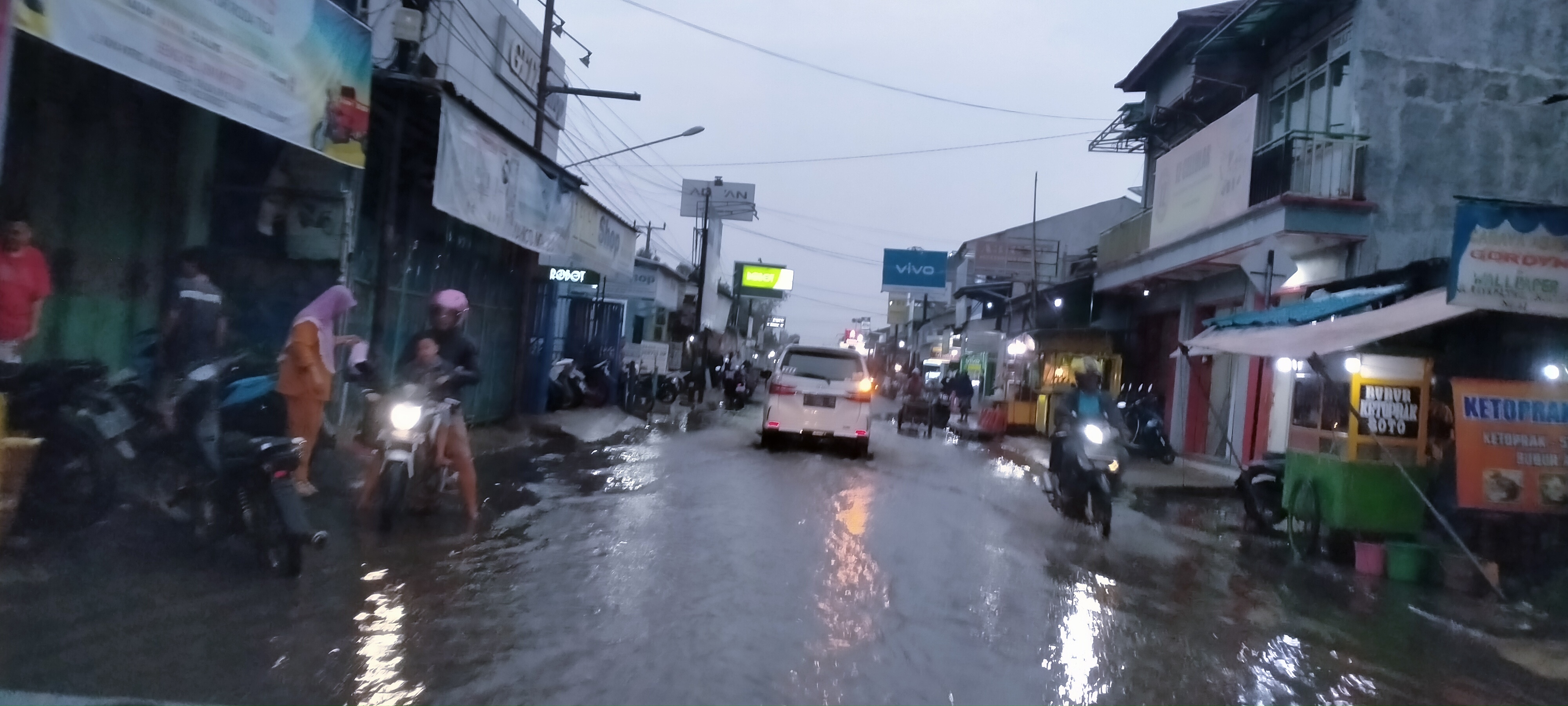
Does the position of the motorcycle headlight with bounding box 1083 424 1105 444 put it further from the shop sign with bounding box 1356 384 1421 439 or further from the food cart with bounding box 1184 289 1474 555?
the shop sign with bounding box 1356 384 1421 439

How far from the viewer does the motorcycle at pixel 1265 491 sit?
12.4 metres

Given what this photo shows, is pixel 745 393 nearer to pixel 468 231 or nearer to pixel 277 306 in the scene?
pixel 468 231

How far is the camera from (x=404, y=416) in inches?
337

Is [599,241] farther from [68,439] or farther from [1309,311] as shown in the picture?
[68,439]

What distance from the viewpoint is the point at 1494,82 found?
16.3m

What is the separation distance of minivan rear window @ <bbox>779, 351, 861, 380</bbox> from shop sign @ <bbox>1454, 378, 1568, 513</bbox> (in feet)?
32.0

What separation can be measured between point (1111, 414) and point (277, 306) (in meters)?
8.24

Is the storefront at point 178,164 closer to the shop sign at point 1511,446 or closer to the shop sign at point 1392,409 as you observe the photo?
the shop sign at point 1392,409

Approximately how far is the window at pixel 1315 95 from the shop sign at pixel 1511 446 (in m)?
7.93

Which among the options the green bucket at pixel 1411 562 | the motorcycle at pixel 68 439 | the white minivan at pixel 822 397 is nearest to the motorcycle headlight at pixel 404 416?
the motorcycle at pixel 68 439

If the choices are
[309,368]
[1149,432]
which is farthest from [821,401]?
[309,368]

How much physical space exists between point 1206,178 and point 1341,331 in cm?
1005

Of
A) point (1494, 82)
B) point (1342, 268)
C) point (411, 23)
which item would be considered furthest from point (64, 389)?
point (1494, 82)

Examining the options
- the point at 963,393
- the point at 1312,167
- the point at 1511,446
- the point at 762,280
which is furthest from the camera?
the point at 762,280
